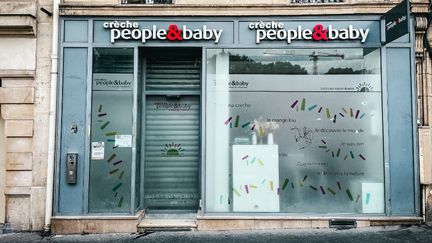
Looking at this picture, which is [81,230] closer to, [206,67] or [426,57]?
[206,67]

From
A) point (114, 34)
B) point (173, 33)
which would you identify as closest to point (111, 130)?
point (114, 34)

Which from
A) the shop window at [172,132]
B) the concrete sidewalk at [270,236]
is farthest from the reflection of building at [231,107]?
the shop window at [172,132]

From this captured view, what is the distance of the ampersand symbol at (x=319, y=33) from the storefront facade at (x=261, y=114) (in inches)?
0.8

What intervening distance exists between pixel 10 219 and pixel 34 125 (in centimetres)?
182

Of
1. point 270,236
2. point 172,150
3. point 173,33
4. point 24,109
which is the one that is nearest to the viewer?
point 270,236

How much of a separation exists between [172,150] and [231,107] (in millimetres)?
1591

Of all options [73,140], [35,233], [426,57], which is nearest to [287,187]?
[426,57]

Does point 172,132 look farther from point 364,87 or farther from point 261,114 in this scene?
point 364,87

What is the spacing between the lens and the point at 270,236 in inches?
256

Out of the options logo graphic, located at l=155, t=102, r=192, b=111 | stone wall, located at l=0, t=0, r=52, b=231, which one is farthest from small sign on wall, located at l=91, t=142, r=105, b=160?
logo graphic, located at l=155, t=102, r=192, b=111

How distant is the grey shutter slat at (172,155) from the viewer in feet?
25.4

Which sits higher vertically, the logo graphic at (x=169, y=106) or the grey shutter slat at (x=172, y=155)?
the logo graphic at (x=169, y=106)

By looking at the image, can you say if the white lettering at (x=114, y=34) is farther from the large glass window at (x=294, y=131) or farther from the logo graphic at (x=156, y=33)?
the large glass window at (x=294, y=131)

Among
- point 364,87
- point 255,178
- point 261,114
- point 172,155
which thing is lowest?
point 255,178
